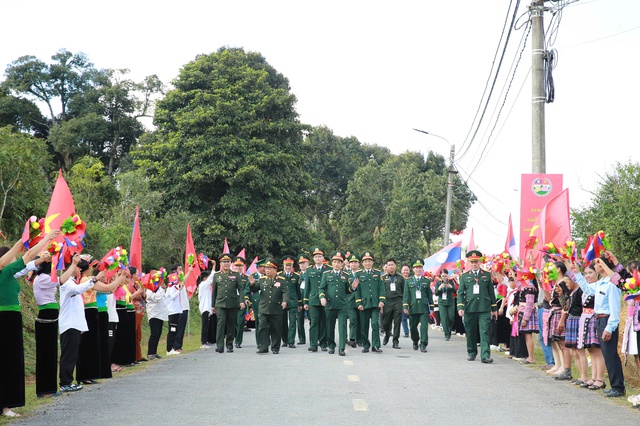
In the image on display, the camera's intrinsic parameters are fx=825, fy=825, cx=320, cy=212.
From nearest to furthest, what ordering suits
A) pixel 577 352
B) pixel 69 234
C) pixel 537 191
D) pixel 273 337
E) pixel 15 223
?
pixel 69 234, pixel 577 352, pixel 537 191, pixel 273 337, pixel 15 223

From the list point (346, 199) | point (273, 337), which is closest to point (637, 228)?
point (273, 337)

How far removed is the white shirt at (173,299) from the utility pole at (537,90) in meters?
8.41

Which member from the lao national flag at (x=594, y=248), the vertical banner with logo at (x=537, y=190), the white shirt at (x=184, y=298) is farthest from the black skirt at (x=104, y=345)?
the vertical banner with logo at (x=537, y=190)

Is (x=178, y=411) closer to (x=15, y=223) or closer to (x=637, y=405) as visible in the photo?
(x=637, y=405)

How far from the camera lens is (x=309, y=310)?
19.2 m

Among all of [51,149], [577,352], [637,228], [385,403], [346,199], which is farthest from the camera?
[346,199]

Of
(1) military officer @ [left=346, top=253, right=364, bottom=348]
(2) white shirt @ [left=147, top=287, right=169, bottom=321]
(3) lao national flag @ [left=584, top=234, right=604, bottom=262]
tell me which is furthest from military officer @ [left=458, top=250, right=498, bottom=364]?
(2) white shirt @ [left=147, top=287, right=169, bottom=321]

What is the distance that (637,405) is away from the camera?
10055mm

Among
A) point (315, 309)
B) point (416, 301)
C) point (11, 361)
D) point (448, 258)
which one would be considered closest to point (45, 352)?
point (11, 361)

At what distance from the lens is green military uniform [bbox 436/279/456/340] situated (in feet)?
80.8

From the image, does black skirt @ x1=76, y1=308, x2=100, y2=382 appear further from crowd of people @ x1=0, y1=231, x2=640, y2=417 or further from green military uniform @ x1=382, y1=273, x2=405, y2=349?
green military uniform @ x1=382, y1=273, x2=405, y2=349

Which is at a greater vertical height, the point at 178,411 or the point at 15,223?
the point at 15,223

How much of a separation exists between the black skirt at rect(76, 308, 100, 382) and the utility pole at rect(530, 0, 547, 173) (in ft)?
32.3

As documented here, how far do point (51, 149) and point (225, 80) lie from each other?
1863 cm
